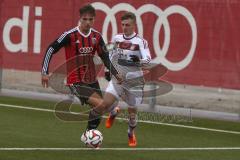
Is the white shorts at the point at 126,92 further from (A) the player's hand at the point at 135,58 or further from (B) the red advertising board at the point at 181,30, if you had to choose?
(B) the red advertising board at the point at 181,30

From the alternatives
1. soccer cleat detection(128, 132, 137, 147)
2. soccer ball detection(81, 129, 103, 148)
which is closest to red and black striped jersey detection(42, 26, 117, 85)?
soccer ball detection(81, 129, 103, 148)

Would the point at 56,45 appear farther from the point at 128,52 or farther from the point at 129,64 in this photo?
the point at 129,64

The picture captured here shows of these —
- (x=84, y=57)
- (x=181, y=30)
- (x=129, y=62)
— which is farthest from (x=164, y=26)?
(x=84, y=57)

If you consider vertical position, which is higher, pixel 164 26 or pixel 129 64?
pixel 164 26

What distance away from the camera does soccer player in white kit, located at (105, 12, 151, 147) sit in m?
13.6

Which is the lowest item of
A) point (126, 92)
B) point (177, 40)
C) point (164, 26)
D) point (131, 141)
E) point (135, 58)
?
point (131, 141)

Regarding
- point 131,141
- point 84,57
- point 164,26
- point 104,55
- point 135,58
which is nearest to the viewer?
point 84,57

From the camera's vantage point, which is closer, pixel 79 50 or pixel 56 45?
pixel 56 45

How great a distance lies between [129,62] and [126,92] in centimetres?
55

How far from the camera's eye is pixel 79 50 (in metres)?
12.4

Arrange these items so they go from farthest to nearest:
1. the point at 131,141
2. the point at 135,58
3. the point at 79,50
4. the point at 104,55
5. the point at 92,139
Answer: the point at 135,58 < the point at 131,141 < the point at 104,55 < the point at 79,50 < the point at 92,139

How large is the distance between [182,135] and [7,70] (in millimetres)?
7524

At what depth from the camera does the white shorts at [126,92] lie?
13773 mm

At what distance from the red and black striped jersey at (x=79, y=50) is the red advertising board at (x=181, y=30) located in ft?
16.9
